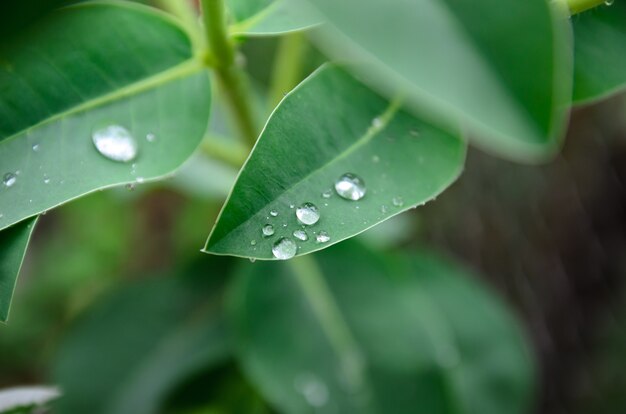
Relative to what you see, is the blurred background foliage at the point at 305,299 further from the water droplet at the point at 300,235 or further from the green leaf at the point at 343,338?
the water droplet at the point at 300,235

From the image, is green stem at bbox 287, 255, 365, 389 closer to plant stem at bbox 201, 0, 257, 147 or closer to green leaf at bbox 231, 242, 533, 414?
green leaf at bbox 231, 242, 533, 414

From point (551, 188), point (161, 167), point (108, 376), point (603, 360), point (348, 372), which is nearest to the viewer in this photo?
point (161, 167)

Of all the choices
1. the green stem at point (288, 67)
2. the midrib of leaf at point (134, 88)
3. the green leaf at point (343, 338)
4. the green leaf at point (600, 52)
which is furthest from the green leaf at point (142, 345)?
the green leaf at point (600, 52)

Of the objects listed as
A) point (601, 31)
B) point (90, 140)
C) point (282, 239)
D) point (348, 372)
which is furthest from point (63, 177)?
point (348, 372)

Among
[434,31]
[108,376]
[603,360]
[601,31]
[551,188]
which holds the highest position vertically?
[434,31]

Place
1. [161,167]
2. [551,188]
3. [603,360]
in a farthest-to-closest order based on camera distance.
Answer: [551,188] < [603,360] < [161,167]

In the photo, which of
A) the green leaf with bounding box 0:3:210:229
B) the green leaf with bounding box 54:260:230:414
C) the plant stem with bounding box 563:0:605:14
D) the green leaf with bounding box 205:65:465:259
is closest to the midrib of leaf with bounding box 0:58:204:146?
the green leaf with bounding box 0:3:210:229

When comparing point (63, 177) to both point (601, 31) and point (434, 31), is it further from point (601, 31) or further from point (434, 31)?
point (601, 31)

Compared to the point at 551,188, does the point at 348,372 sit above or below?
above
